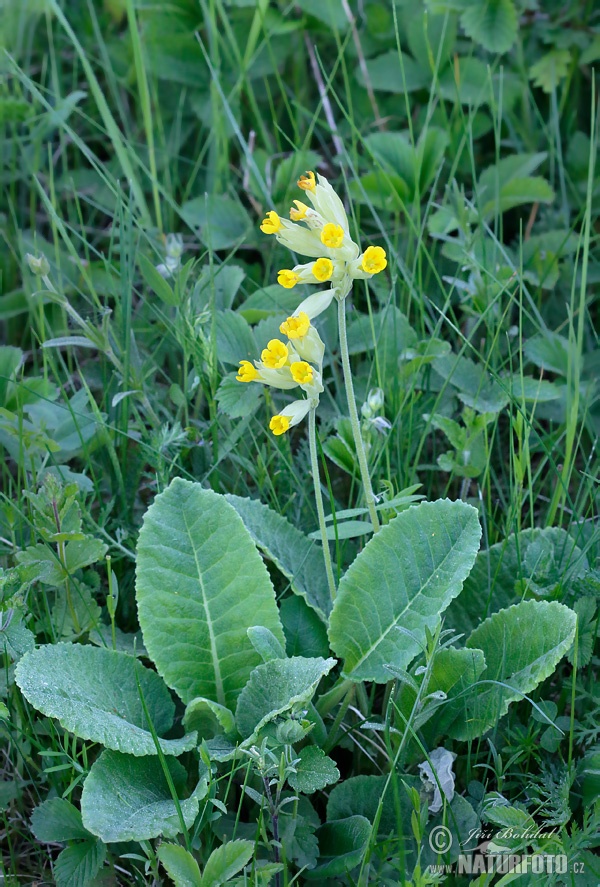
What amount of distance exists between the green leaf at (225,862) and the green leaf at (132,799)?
11 cm

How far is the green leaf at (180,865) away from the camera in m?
1.53

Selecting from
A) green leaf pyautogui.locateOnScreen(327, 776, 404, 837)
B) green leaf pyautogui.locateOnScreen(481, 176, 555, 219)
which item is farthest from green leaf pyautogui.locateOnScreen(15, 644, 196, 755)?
green leaf pyautogui.locateOnScreen(481, 176, 555, 219)

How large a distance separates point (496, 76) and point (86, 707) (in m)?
2.68

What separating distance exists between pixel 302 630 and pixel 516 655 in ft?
1.70

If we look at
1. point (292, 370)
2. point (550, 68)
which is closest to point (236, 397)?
point (292, 370)

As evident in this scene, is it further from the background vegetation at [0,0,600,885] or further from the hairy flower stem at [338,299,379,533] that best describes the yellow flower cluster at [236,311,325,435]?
the background vegetation at [0,0,600,885]

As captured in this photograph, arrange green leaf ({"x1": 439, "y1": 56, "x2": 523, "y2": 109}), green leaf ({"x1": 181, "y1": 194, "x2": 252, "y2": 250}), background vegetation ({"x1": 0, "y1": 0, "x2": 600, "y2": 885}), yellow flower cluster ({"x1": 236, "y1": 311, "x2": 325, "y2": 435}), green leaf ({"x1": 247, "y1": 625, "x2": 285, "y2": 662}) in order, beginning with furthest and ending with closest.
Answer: green leaf ({"x1": 439, "y1": 56, "x2": 523, "y2": 109})
green leaf ({"x1": 181, "y1": 194, "x2": 252, "y2": 250})
background vegetation ({"x1": 0, "y1": 0, "x2": 600, "y2": 885})
green leaf ({"x1": 247, "y1": 625, "x2": 285, "y2": 662})
yellow flower cluster ({"x1": 236, "y1": 311, "x2": 325, "y2": 435})

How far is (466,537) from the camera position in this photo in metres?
1.94

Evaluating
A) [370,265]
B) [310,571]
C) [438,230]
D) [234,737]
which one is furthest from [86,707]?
[438,230]

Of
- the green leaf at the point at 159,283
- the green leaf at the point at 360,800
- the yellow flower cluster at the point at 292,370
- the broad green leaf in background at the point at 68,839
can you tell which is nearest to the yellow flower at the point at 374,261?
the yellow flower cluster at the point at 292,370

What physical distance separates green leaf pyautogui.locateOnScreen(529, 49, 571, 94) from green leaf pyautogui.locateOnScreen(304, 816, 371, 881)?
257 centimetres

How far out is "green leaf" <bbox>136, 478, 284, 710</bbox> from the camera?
1.98 m

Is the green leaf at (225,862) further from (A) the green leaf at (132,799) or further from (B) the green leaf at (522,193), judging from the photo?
(B) the green leaf at (522,193)

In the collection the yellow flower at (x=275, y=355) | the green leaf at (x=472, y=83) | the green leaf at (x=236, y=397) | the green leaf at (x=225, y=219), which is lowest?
the green leaf at (x=236, y=397)
